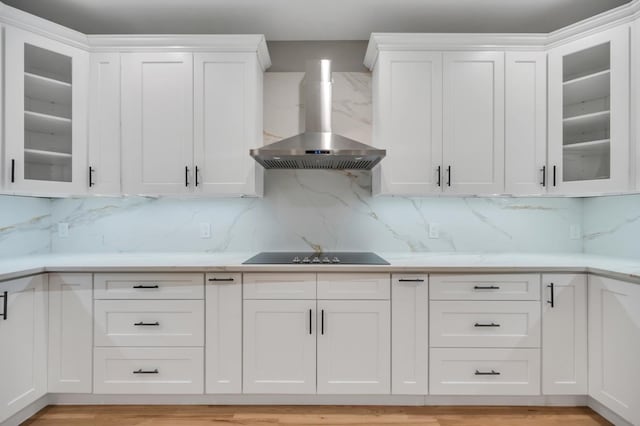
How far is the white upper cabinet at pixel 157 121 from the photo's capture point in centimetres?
236

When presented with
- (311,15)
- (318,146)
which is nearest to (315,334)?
(318,146)

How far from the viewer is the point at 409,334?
6.81ft

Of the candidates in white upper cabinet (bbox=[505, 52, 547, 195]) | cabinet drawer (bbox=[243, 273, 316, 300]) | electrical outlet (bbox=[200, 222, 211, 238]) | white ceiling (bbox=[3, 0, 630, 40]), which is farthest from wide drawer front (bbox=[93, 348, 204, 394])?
white upper cabinet (bbox=[505, 52, 547, 195])

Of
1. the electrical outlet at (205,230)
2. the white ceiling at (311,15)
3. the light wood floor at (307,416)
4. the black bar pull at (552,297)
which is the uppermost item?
the white ceiling at (311,15)

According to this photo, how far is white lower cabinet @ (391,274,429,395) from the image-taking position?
207 centimetres

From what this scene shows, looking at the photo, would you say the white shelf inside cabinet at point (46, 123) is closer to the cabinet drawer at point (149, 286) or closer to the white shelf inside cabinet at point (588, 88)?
the cabinet drawer at point (149, 286)

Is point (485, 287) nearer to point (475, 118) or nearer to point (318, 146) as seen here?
point (475, 118)

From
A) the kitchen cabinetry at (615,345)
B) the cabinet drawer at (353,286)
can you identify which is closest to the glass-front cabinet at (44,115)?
the cabinet drawer at (353,286)

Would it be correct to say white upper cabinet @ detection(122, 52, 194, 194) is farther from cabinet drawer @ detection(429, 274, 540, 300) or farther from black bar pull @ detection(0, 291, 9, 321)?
cabinet drawer @ detection(429, 274, 540, 300)

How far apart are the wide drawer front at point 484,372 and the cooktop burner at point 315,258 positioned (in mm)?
667

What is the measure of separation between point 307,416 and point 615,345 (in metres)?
1.73

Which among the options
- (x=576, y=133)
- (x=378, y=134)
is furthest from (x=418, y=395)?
(x=576, y=133)

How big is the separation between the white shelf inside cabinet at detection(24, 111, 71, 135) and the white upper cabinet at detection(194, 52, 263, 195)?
0.83m

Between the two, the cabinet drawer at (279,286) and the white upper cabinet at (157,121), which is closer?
the cabinet drawer at (279,286)
